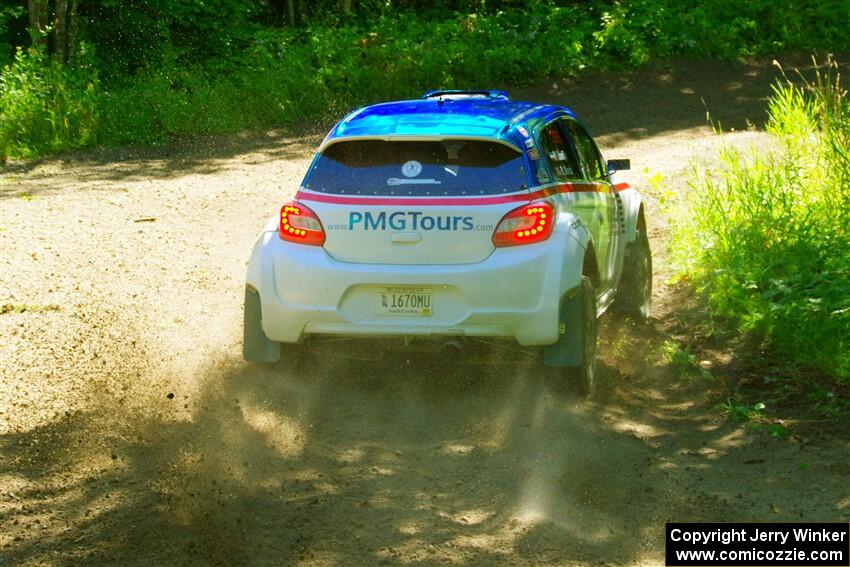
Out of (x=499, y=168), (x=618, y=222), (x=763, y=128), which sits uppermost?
(x=499, y=168)

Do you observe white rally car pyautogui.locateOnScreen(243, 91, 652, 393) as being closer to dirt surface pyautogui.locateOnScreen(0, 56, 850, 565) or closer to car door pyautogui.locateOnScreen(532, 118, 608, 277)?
car door pyautogui.locateOnScreen(532, 118, 608, 277)

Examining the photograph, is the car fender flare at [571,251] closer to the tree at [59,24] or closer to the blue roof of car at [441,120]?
the blue roof of car at [441,120]

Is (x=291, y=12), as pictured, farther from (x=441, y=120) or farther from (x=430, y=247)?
(x=430, y=247)

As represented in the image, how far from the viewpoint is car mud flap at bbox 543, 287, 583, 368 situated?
7703 millimetres

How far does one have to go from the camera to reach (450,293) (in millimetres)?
7570

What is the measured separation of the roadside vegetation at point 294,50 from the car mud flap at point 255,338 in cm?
1085

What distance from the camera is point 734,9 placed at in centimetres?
2647

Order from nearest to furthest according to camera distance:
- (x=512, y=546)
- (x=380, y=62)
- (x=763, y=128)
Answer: (x=512, y=546) → (x=763, y=128) → (x=380, y=62)

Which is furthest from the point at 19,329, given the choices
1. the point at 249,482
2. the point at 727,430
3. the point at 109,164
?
the point at 109,164

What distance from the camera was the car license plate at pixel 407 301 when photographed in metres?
7.59

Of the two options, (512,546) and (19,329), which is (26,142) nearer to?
(19,329)

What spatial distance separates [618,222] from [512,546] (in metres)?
4.35

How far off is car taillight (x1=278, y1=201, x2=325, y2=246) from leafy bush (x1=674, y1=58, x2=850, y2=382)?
11.3ft

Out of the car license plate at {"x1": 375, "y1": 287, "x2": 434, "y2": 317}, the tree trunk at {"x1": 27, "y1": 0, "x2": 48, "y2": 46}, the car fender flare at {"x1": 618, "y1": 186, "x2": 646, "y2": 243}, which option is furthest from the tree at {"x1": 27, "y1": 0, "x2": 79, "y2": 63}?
the car license plate at {"x1": 375, "y1": 287, "x2": 434, "y2": 317}
